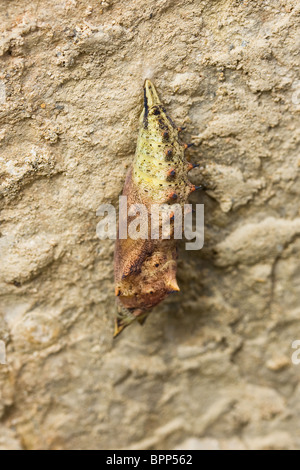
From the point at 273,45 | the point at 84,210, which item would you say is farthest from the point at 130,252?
the point at 273,45

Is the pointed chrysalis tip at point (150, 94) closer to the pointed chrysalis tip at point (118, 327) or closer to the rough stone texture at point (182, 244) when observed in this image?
the rough stone texture at point (182, 244)

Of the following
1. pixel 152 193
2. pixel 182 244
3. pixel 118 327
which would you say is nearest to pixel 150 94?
pixel 152 193

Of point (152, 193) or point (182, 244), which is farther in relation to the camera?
point (182, 244)

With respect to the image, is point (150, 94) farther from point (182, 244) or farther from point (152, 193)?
point (182, 244)
